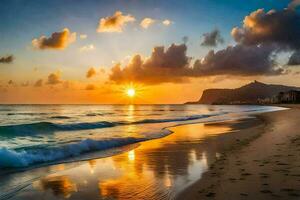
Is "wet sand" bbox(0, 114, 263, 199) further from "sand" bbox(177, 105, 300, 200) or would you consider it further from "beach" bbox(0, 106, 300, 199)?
"sand" bbox(177, 105, 300, 200)

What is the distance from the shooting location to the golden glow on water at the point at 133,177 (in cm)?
732

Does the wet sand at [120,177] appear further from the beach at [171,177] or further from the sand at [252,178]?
the sand at [252,178]

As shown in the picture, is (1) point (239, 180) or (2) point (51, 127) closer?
(1) point (239, 180)

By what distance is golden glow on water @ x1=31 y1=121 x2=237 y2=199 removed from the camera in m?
7.32

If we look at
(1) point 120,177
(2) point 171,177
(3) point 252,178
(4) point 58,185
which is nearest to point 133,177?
(1) point 120,177

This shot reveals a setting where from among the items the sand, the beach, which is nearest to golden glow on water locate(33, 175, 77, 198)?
the beach

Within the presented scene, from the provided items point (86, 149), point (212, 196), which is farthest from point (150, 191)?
point (86, 149)

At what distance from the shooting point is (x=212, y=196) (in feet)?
21.5

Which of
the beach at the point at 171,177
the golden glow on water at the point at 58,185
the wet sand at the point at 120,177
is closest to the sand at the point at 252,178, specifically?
the beach at the point at 171,177

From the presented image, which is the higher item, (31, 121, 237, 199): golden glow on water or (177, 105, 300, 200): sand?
(177, 105, 300, 200): sand

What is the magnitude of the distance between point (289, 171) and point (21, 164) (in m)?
9.78

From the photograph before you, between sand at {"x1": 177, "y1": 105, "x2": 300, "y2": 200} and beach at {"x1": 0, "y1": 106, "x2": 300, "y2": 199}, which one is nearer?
sand at {"x1": 177, "y1": 105, "x2": 300, "y2": 200}

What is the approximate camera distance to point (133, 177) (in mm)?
8898

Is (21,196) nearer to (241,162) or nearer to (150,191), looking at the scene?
(150,191)
